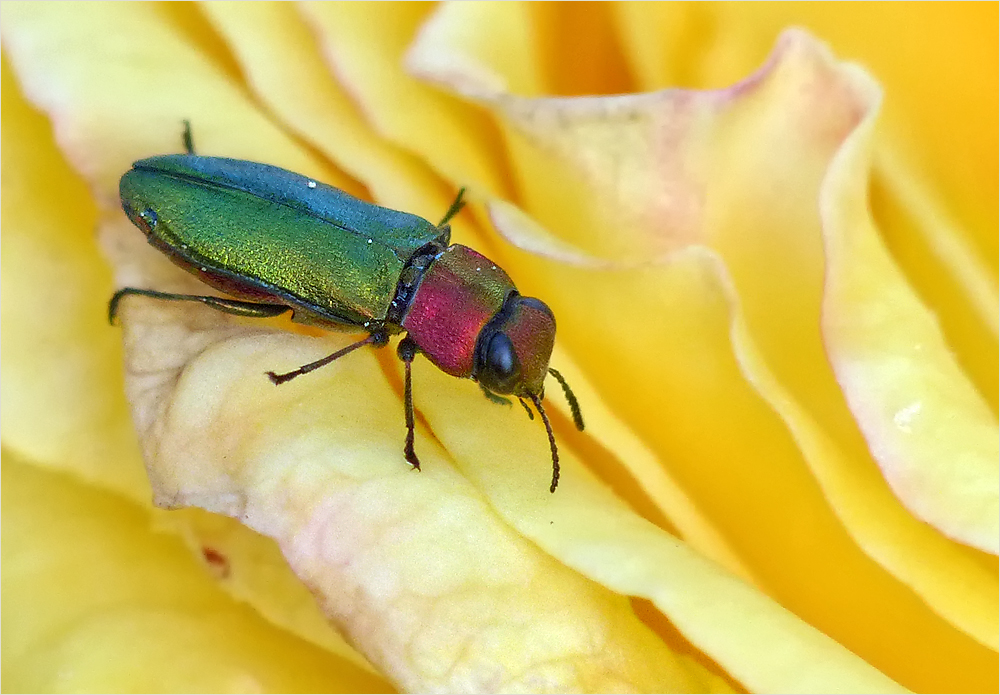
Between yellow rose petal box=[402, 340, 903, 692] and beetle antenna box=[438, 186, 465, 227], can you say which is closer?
yellow rose petal box=[402, 340, 903, 692]

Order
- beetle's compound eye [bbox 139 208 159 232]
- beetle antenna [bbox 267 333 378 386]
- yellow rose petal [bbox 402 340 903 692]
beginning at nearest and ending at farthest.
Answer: yellow rose petal [bbox 402 340 903 692]
beetle antenna [bbox 267 333 378 386]
beetle's compound eye [bbox 139 208 159 232]

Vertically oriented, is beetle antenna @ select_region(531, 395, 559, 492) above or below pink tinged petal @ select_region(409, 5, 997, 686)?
below

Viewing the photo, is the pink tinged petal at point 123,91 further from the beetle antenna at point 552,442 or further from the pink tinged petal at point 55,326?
the beetle antenna at point 552,442

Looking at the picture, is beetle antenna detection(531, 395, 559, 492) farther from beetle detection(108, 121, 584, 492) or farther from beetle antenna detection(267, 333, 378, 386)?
beetle antenna detection(267, 333, 378, 386)

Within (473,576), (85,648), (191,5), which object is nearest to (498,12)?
(191,5)

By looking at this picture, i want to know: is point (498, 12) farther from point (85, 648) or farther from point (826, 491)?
point (85, 648)

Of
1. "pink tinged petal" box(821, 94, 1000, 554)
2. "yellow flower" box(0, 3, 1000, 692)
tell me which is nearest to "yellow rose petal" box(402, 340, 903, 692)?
"yellow flower" box(0, 3, 1000, 692)

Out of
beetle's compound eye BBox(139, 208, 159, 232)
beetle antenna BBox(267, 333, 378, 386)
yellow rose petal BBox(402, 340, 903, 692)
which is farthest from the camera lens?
beetle's compound eye BBox(139, 208, 159, 232)

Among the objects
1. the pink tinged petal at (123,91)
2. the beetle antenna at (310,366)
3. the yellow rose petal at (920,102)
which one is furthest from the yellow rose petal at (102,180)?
the yellow rose petal at (920,102)
